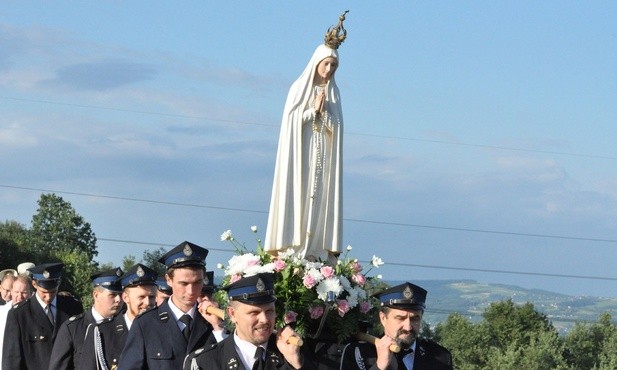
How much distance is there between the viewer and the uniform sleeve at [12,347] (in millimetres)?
15586

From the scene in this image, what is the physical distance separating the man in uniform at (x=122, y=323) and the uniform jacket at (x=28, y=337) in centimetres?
324

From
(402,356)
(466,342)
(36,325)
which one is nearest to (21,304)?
(36,325)

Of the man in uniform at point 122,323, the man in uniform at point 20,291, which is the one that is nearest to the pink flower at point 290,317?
the man in uniform at point 122,323

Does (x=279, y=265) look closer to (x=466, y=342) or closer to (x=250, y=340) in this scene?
(x=250, y=340)

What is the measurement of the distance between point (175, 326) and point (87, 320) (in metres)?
3.12

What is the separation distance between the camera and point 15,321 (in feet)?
52.0

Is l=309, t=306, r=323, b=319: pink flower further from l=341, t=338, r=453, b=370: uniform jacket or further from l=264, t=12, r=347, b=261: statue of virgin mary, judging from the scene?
l=264, t=12, r=347, b=261: statue of virgin mary

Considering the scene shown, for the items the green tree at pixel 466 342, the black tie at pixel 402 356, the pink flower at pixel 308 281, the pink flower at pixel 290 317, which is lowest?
the black tie at pixel 402 356

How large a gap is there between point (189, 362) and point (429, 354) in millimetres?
1611

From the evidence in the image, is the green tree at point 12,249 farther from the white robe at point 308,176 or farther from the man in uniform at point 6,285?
the white robe at point 308,176

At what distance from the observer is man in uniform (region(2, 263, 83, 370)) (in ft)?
51.5

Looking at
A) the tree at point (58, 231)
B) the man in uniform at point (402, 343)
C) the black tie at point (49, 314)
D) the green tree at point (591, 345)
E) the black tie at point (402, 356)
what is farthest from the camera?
the tree at point (58, 231)

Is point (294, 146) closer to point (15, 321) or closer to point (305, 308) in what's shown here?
point (305, 308)

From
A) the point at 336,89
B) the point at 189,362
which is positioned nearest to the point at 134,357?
the point at 189,362
